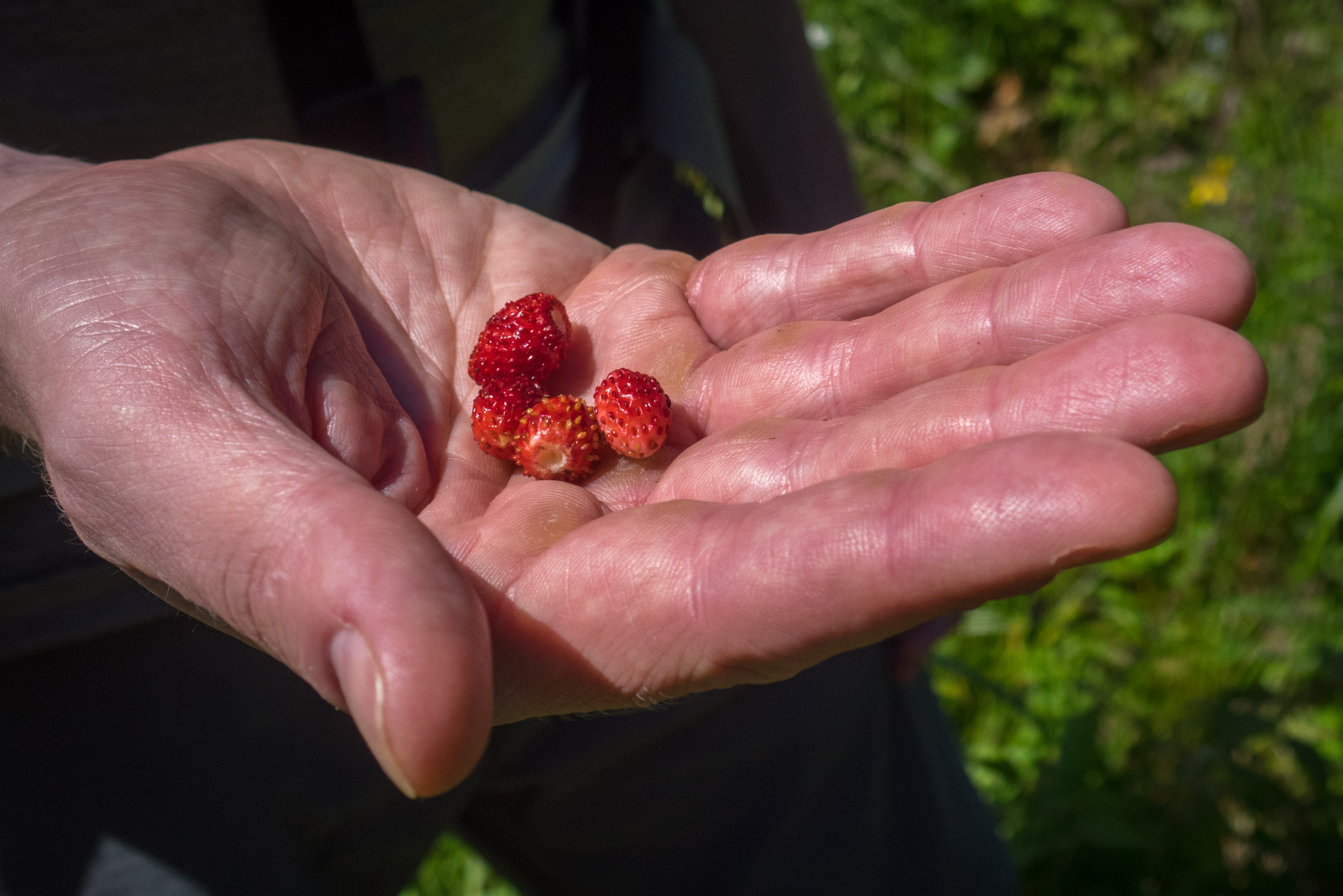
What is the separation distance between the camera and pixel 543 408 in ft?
5.59

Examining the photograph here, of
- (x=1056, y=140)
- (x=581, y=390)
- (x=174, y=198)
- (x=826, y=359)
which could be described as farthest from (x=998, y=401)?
(x=1056, y=140)

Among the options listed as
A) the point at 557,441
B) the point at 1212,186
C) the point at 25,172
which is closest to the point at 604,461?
the point at 557,441

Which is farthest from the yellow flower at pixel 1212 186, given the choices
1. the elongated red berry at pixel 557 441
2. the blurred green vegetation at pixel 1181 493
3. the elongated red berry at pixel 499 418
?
the elongated red berry at pixel 499 418

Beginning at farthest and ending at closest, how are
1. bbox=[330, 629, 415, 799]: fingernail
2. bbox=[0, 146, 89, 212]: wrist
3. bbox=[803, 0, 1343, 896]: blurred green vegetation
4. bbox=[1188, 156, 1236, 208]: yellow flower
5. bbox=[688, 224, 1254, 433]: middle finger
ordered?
bbox=[1188, 156, 1236, 208]: yellow flower → bbox=[803, 0, 1343, 896]: blurred green vegetation → bbox=[0, 146, 89, 212]: wrist → bbox=[688, 224, 1254, 433]: middle finger → bbox=[330, 629, 415, 799]: fingernail

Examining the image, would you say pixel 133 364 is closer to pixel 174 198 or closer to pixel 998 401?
pixel 174 198

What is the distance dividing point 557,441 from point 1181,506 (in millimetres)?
2282

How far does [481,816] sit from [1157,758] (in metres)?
1.64

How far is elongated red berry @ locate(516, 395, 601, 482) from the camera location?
1662 mm

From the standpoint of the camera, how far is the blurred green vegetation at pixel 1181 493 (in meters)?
2.30

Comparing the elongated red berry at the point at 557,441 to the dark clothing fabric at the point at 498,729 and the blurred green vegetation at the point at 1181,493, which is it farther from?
the blurred green vegetation at the point at 1181,493

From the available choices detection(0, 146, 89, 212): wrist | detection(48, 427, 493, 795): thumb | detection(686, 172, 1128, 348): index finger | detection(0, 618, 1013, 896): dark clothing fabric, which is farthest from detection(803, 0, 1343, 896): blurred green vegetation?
detection(0, 146, 89, 212): wrist

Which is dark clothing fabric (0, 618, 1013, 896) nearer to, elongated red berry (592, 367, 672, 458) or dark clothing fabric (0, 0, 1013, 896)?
dark clothing fabric (0, 0, 1013, 896)

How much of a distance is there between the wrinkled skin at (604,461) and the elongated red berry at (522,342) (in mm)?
97

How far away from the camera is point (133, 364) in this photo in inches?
47.1
